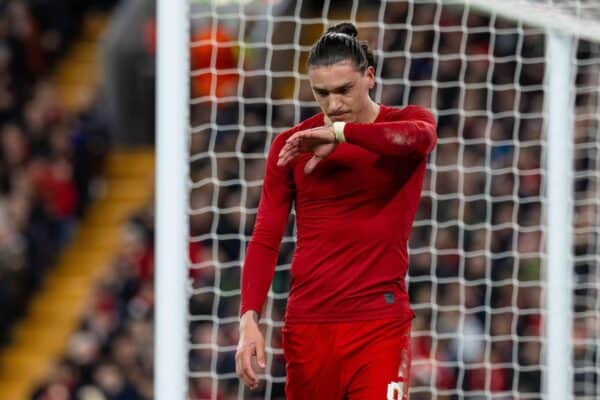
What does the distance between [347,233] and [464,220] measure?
3300 millimetres

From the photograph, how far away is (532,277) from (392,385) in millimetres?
3595

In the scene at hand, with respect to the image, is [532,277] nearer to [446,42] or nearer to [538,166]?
[538,166]

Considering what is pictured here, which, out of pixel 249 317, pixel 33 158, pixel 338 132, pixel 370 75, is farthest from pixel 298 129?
pixel 33 158

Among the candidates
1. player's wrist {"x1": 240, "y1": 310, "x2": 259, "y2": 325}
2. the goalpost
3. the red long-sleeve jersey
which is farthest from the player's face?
the goalpost

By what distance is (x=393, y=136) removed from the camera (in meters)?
4.15

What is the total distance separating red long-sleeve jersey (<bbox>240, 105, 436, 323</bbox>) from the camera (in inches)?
171

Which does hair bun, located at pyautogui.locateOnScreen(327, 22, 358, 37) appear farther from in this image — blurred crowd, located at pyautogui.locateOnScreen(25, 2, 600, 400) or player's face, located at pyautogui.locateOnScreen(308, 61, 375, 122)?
blurred crowd, located at pyautogui.locateOnScreen(25, 2, 600, 400)

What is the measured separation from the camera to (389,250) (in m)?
4.38

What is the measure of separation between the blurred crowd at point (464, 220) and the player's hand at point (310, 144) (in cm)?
283

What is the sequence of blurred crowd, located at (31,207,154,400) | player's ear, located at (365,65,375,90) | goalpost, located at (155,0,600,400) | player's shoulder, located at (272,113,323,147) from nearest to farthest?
player's ear, located at (365,65,375,90) → player's shoulder, located at (272,113,323,147) → goalpost, located at (155,0,600,400) → blurred crowd, located at (31,207,154,400)

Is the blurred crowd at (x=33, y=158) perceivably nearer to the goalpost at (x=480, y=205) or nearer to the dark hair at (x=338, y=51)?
the goalpost at (x=480, y=205)

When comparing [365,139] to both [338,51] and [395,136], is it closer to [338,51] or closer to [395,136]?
[395,136]

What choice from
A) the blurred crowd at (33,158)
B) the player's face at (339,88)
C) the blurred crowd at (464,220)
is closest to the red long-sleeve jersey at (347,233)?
the player's face at (339,88)

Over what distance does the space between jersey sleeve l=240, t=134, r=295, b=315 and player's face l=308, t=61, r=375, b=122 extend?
0.26 metres
